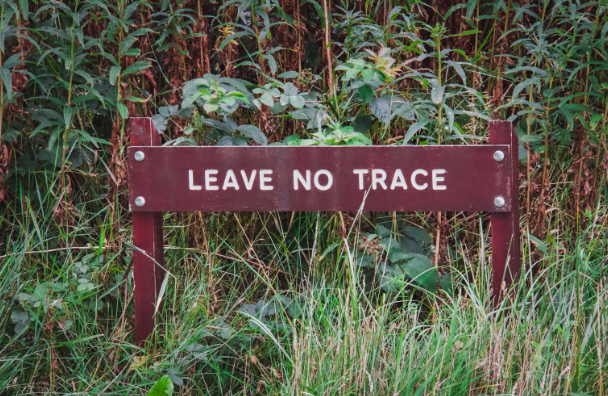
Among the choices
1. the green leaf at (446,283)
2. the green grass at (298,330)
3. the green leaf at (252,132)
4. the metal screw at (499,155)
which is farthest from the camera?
the green leaf at (252,132)

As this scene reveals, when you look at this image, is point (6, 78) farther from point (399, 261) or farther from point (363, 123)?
point (399, 261)

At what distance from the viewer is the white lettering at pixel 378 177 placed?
1973mm

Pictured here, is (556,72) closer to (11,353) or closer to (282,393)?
(282,393)

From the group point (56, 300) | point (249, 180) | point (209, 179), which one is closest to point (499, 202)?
point (249, 180)

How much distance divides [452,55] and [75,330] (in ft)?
8.07

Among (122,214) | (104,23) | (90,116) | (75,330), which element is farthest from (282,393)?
(104,23)

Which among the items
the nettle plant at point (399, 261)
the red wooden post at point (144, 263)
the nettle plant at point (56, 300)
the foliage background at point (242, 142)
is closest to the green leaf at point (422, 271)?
the nettle plant at point (399, 261)

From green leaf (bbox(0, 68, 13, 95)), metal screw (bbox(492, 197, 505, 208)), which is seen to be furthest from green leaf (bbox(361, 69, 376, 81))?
green leaf (bbox(0, 68, 13, 95))

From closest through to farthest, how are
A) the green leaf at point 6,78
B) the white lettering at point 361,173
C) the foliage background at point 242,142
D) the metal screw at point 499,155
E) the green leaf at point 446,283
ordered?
the metal screw at point 499,155 < the white lettering at point 361,173 < the foliage background at point 242,142 < the green leaf at point 6,78 < the green leaf at point 446,283

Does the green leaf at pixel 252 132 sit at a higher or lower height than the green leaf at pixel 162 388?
higher

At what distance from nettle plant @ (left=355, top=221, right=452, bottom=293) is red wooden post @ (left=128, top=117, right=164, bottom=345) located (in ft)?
2.82

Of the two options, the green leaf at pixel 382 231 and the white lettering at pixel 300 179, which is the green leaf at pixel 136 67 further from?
the green leaf at pixel 382 231

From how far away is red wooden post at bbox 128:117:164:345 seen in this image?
2078 mm

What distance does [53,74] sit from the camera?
8.66 ft
